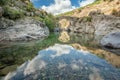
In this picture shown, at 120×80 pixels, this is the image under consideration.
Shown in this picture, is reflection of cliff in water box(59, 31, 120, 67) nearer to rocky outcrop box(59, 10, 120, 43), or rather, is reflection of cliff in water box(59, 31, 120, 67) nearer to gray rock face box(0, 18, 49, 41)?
rocky outcrop box(59, 10, 120, 43)

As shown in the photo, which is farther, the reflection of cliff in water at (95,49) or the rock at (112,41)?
the rock at (112,41)

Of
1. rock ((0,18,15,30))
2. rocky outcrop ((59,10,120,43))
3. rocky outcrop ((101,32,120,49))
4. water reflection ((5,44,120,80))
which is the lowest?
rocky outcrop ((59,10,120,43))

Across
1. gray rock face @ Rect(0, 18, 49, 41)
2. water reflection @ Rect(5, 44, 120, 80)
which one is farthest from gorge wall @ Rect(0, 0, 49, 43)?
water reflection @ Rect(5, 44, 120, 80)

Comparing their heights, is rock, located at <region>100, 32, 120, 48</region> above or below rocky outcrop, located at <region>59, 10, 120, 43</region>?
above

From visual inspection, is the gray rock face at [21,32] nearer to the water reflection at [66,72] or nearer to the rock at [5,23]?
the rock at [5,23]

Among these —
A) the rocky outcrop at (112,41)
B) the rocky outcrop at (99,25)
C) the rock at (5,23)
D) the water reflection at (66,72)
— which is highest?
the rock at (5,23)

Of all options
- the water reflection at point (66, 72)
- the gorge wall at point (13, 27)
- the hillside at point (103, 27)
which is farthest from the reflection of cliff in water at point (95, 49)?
the gorge wall at point (13, 27)

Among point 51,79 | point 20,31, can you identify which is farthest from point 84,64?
point 20,31

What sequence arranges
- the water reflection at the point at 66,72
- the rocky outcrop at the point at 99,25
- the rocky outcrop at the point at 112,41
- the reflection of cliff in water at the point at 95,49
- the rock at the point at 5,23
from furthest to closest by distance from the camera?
Result: the rocky outcrop at the point at 99,25 < the rock at the point at 5,23 < the rocky outcrop at the point at 112,41 < the reflection of cliff in water at the point at 95,49 < the water reflection at the point at 66,72

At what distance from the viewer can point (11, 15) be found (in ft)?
151

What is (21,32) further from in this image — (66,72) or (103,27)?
(103,27)

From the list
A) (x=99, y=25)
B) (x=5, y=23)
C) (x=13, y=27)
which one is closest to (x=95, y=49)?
(x=5, y=23)

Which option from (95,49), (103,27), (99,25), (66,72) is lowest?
(103,27)

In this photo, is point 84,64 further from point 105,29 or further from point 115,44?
point 105,29
